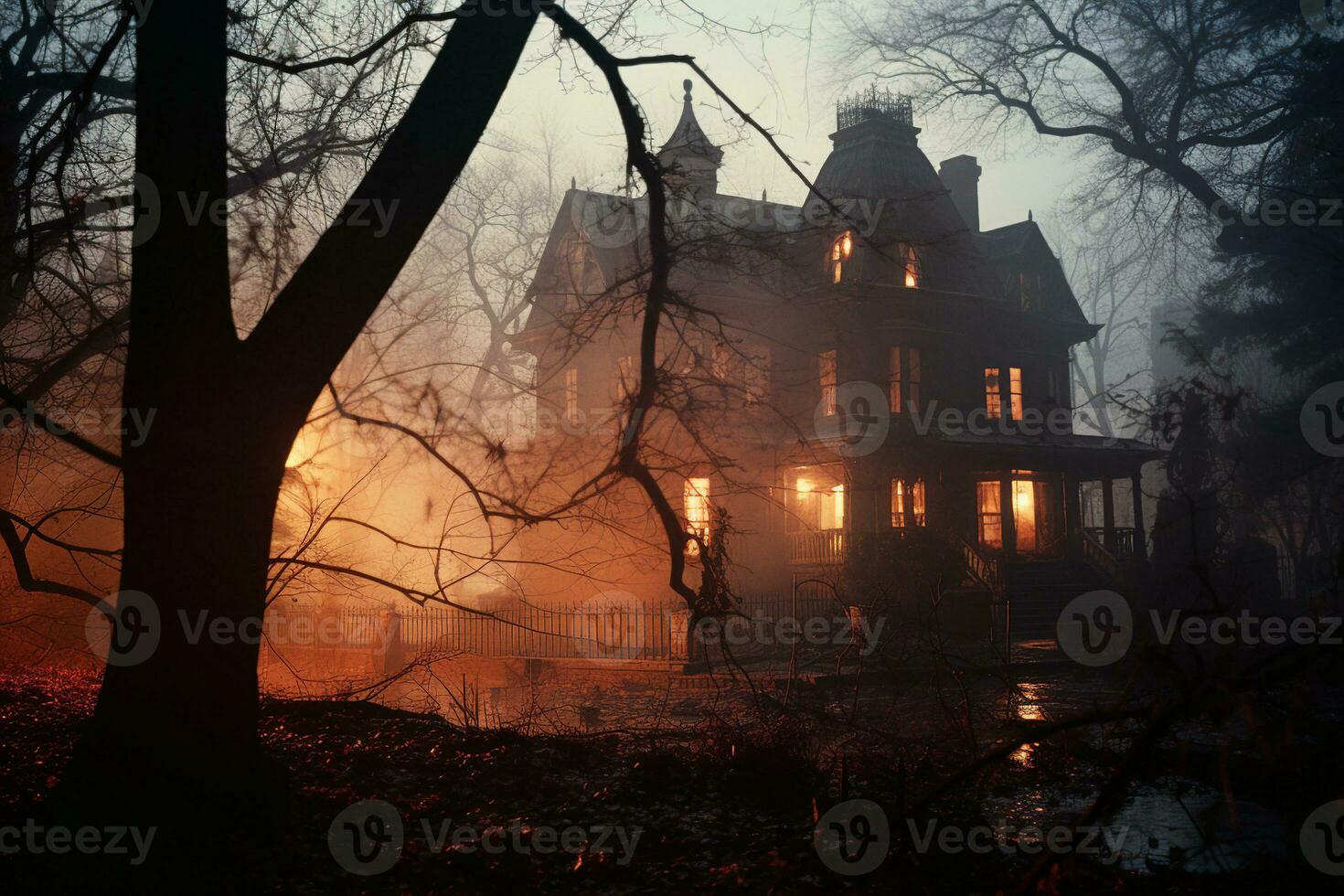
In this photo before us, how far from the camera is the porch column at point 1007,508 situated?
29484mm

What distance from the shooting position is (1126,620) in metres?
19.0

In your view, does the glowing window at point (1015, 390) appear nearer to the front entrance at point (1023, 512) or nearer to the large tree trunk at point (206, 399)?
the front entrance at point (1023, 512)

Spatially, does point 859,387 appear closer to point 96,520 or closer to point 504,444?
point 96,520

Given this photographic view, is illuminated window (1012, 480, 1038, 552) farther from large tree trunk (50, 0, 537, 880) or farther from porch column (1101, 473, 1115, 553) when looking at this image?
large tree trunk (50, 0, 537, 880)

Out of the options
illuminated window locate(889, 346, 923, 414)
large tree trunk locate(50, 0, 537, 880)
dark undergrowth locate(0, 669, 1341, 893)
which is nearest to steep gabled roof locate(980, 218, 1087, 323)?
illuminated window locate(889, 346, 923, 414)

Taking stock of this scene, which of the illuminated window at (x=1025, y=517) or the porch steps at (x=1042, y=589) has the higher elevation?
the illuminated window at (x=1025, y=517)

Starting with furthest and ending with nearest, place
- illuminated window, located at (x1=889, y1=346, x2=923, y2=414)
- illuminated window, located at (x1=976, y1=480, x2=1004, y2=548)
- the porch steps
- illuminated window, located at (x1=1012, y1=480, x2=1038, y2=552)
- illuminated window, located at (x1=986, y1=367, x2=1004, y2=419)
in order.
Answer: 1. illuminated window, located at (x1=986, y1=367, x2=1004, y2=419)
2. illuminated window, located at (x1=1012, y1=480, x2=1038, y2=552)
3. illuminated window, located at (x1=976, y1=480, x2=1004, y2=548)
4. illuminated window, located at (x1=889, y1=346, x2=923, y2=414)
5. the porch steps

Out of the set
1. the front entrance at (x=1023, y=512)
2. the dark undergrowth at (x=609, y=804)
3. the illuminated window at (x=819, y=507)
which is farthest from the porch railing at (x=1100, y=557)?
the dark undergrowth at (x=609, y=804)

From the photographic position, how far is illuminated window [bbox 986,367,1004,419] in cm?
3048

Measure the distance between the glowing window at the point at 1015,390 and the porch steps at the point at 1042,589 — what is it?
6178 millimetres

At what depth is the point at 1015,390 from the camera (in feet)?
102

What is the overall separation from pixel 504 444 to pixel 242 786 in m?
2.82

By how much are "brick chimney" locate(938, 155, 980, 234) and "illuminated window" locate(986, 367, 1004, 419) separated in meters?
6.32

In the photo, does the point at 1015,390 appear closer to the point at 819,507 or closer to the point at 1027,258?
the point at 1027,258
